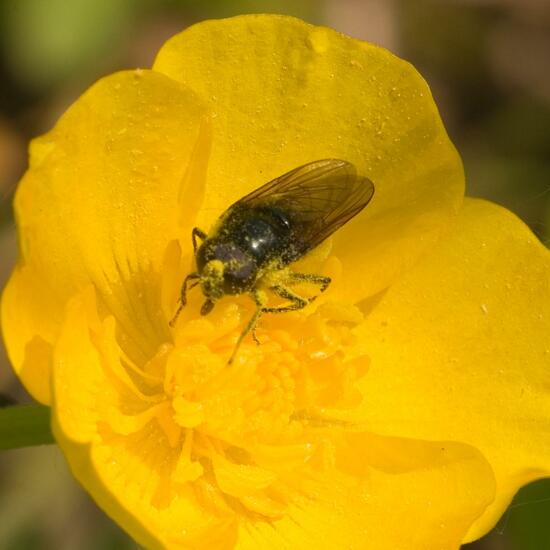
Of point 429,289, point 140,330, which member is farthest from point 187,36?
point 429,289

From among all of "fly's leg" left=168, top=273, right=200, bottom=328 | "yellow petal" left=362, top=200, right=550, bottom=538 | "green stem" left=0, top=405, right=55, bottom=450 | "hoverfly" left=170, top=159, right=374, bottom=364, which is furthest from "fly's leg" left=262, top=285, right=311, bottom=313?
"green stem" left=0, top=405, right=55, bottom=450

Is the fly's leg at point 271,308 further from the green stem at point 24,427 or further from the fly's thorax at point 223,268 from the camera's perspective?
the green stem at point 24,427

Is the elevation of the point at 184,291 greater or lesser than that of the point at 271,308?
greater

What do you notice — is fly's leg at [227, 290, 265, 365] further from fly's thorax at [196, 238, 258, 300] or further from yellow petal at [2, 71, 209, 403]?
yellow petal at [2, 71, 209, 403]

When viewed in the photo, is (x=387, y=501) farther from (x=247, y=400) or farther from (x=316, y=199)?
(x=316, y=199)

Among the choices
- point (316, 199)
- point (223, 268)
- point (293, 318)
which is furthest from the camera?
point (293, 318)

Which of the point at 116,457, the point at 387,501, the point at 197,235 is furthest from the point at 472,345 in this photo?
the point at 116,457

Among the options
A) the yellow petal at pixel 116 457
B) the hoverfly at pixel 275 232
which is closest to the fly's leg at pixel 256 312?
the hoverfly at pixel 275 232

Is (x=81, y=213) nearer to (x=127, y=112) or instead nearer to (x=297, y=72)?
(x=127, y=112)
